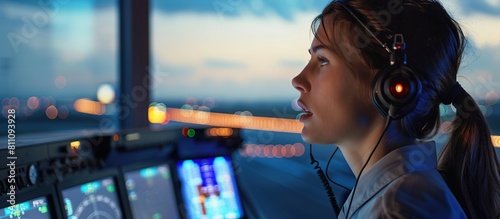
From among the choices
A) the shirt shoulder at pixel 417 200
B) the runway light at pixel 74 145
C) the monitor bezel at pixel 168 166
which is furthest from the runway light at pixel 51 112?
the shirt shoulder at pixel 417 200

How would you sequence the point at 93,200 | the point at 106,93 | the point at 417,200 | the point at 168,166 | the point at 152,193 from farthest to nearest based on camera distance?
the point at 106,93
the point at 168,166
the point at 152,193
the point at 93,200
the point at 417,200

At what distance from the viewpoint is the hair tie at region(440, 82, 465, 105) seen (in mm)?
1076

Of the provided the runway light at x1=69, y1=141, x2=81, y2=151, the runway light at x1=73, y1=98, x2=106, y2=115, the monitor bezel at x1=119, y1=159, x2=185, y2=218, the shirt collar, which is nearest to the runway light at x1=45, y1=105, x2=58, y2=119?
the runway light at x1=73, y1=98, x2=106, y2=115

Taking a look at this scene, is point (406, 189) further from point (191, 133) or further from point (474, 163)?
point (191, 133)

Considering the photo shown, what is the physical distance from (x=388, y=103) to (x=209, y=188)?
1.34 meters

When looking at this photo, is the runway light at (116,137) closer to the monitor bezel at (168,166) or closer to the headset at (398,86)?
the monitor bezel at (168,166)

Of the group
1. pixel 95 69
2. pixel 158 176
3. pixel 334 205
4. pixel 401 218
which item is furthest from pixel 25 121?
pixel 401 218

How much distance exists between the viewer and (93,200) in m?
1.66

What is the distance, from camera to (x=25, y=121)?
1977 mm

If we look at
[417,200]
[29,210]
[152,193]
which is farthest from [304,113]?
[152,193]

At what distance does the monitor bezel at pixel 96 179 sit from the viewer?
1517 mm

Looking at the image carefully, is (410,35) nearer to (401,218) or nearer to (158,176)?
(401,218)

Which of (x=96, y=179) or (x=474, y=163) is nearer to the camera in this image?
(x=474, y=163)

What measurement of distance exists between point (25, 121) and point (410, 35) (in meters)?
1.40
